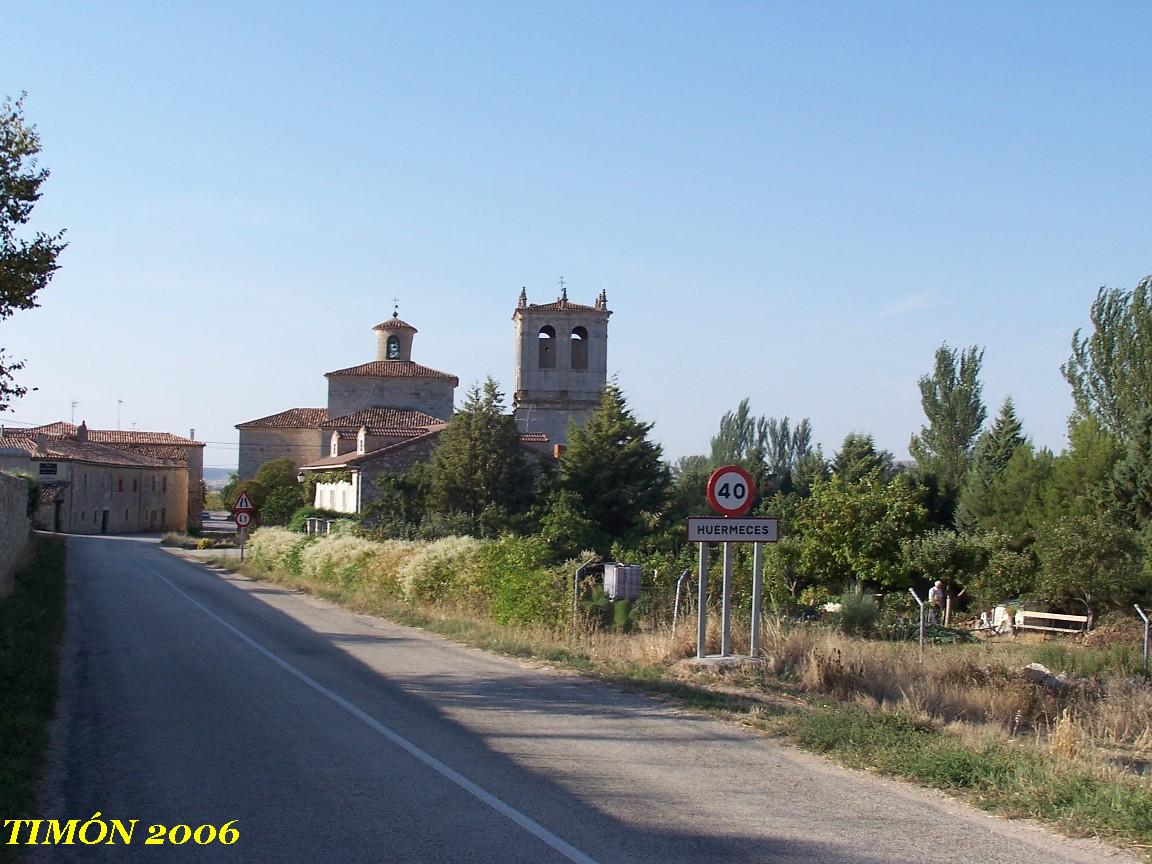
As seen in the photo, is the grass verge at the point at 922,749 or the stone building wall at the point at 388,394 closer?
the grass verge at the point at 922,749

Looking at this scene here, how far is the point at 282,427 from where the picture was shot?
73.9 meters

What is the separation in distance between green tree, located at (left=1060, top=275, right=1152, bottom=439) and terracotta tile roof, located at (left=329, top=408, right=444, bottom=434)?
1297 inches

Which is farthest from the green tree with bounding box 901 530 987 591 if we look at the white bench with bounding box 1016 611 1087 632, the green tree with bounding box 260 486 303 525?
the green tree with bounding box 260 486 303 525

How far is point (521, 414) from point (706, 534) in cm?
4768

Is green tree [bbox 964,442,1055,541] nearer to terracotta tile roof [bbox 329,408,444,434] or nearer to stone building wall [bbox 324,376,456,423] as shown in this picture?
terracotta tile roof [bbox 329,408,444,434]

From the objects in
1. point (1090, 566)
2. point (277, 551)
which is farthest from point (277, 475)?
point (1090, 566)

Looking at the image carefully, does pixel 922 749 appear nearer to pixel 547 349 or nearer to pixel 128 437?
pixel 547 349

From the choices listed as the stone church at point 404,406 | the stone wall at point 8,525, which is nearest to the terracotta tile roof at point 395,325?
the stone church at point 404,406

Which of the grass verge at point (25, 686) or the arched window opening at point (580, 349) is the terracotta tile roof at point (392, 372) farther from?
the grass verge at point (25, 686)

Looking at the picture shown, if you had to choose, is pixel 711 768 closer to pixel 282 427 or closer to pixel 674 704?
pixel 674 704

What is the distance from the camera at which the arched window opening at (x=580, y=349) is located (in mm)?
59719

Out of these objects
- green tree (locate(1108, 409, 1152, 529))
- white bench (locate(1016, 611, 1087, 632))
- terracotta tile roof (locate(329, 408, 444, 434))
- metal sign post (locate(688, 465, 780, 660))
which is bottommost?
white bench (locate(1016, 611, 1087, 632))

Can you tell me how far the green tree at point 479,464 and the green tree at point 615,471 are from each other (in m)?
2.02

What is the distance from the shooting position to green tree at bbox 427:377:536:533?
42562 mm
